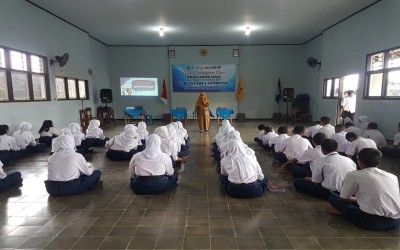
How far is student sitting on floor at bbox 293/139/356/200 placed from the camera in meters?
2.94

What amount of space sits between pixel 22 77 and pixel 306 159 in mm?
7442

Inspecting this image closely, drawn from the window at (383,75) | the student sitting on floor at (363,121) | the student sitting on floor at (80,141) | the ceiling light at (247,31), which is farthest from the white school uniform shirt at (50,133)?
the window at (383,75)

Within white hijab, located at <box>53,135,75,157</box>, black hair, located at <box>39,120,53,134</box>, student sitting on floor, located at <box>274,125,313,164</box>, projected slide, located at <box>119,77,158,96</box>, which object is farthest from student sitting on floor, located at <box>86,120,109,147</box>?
projected slide, located at <box>119,77,158,96</box>

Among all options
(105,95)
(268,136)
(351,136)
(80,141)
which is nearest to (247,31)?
(268,136)

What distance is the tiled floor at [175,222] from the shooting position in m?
2.32

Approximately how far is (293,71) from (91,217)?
41.1ft

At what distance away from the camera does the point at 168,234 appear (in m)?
2.47

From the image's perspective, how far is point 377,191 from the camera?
230 cm

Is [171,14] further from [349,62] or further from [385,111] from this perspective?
[385,111]

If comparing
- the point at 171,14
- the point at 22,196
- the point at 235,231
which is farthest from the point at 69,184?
the point at 171,14

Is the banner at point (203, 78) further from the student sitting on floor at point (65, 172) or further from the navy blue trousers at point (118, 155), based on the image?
the student sitting on floor at point (65, 172)

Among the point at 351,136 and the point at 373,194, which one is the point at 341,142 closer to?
the point at 351,136

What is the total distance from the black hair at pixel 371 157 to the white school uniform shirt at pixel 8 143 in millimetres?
6263

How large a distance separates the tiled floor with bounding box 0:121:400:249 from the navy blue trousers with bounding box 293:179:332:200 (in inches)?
4.1
